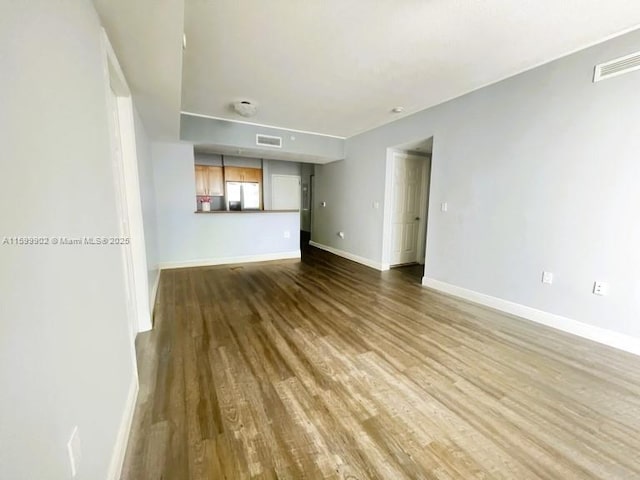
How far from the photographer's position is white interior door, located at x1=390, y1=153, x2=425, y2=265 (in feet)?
15.4

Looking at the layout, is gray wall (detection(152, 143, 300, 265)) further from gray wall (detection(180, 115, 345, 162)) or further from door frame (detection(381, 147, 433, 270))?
door frame (detection(381, 147, 433, 270))

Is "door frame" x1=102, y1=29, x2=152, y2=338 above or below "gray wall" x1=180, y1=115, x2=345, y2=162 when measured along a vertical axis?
below

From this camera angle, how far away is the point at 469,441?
1346 millimetres

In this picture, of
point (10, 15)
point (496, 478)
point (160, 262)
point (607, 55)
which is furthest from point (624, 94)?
point (160, 262)

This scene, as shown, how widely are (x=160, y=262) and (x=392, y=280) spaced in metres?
3.83

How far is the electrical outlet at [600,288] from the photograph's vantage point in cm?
228

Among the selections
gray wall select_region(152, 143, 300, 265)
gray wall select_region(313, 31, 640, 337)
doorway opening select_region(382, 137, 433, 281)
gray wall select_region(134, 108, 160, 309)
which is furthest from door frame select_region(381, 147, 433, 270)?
gray wall select_region(134, 108, 160, 309)

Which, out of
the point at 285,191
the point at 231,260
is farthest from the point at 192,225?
the point at 285,191

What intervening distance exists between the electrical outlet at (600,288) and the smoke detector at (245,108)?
13.7 ft

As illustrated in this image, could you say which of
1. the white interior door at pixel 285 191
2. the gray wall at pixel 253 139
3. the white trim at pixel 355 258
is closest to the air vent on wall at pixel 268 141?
the gray wall at pixel 253 139

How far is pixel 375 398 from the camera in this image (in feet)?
5.37

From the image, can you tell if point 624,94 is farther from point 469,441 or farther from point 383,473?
point 383,473

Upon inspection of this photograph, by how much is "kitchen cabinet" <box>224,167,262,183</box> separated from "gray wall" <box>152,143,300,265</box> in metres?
2.53

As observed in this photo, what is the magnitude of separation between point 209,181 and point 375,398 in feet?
21.5
